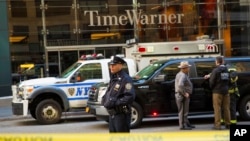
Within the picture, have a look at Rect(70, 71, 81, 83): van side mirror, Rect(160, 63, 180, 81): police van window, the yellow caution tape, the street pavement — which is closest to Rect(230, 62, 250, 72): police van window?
Rect(160, 63, 180, 81): police van window

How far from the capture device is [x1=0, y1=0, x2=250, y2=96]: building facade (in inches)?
780

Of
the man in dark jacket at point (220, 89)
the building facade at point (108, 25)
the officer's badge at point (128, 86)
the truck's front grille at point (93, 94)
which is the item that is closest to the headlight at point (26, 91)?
the truck's front grille at point (93, 94)

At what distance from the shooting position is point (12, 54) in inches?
774

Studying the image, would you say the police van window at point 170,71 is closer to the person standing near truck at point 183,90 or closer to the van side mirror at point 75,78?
the person standing near truck at point 183,90

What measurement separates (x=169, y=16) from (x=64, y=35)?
195 inches

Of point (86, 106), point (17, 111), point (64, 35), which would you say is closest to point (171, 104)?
point (86, 106)

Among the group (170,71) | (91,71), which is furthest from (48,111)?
(170,71)

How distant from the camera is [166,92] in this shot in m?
11.2

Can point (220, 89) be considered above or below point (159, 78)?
below

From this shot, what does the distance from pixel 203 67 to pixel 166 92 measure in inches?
48.2

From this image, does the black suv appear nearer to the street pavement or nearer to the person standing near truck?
the person standing near truck

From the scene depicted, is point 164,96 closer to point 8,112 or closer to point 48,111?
point 48,111

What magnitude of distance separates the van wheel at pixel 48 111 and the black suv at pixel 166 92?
1352mm

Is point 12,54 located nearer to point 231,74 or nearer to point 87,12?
point 87,12
